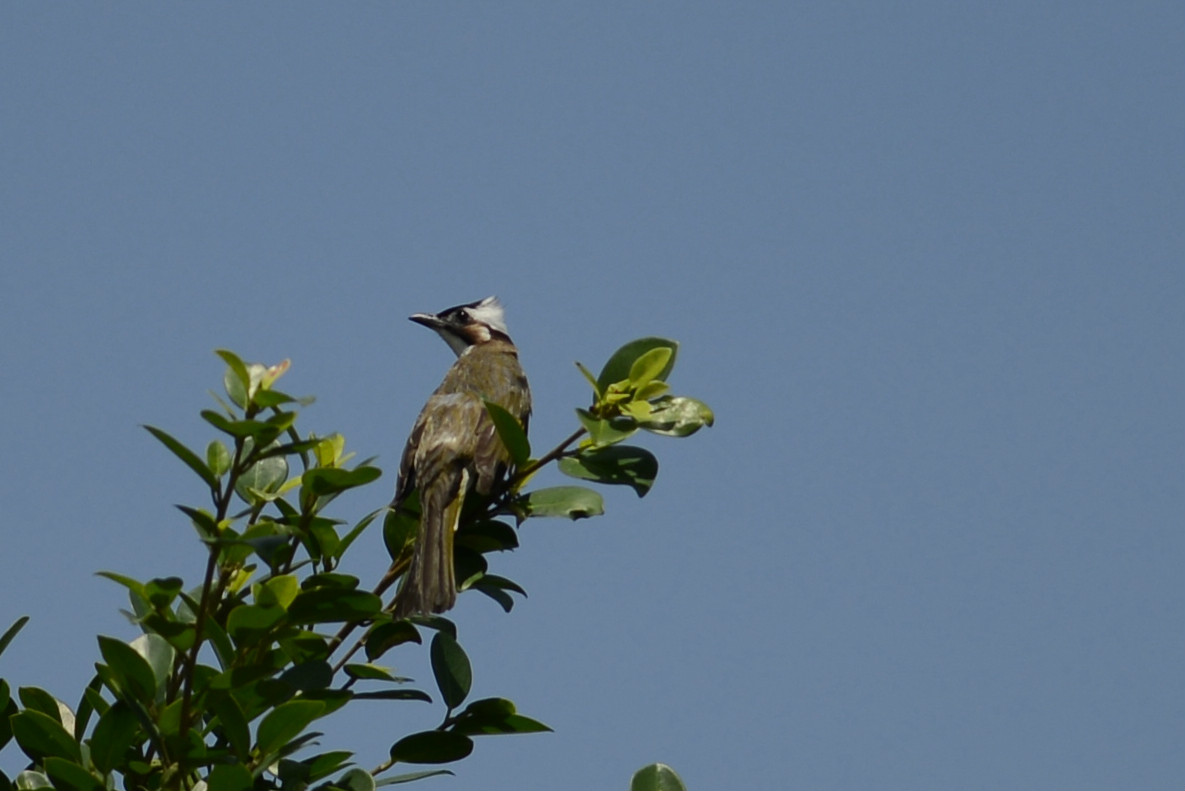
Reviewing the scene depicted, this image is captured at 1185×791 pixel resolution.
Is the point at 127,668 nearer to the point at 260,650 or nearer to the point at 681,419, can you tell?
the point at 260,650

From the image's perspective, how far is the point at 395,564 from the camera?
12.0 feet

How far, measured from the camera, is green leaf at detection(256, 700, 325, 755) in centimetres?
270

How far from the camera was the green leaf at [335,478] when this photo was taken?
2.70 meters

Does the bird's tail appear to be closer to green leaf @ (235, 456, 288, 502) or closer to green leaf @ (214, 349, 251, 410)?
green leaf @ (235, 456, 288, 502)

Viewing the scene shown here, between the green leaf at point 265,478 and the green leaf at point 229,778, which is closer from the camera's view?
the green leaf at point 229,778

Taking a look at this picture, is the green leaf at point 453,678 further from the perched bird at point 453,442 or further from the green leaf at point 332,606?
the green leaf at point 332,606

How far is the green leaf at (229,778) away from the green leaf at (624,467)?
44.6 inches

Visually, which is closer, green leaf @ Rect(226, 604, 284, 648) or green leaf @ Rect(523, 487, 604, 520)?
green leaf @ Rect(226, 604, 284, 648)

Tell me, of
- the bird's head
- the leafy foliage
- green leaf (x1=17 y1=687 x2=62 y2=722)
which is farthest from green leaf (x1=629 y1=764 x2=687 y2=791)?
the bird's head

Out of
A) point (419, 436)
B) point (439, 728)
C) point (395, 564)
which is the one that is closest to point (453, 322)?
point (419, 436)

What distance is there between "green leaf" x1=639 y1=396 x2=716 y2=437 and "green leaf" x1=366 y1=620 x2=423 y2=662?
698 millimetres

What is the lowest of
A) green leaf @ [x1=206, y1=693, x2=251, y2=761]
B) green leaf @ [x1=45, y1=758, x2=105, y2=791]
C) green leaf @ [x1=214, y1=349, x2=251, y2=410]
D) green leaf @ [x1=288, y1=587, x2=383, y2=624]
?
green leaf @ [x1=45, y1=758, x2=105, y2=791]

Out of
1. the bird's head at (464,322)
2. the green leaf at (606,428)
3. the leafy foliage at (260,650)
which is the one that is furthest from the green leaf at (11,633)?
the bird's head at (464,322)

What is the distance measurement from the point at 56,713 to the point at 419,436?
261cm
